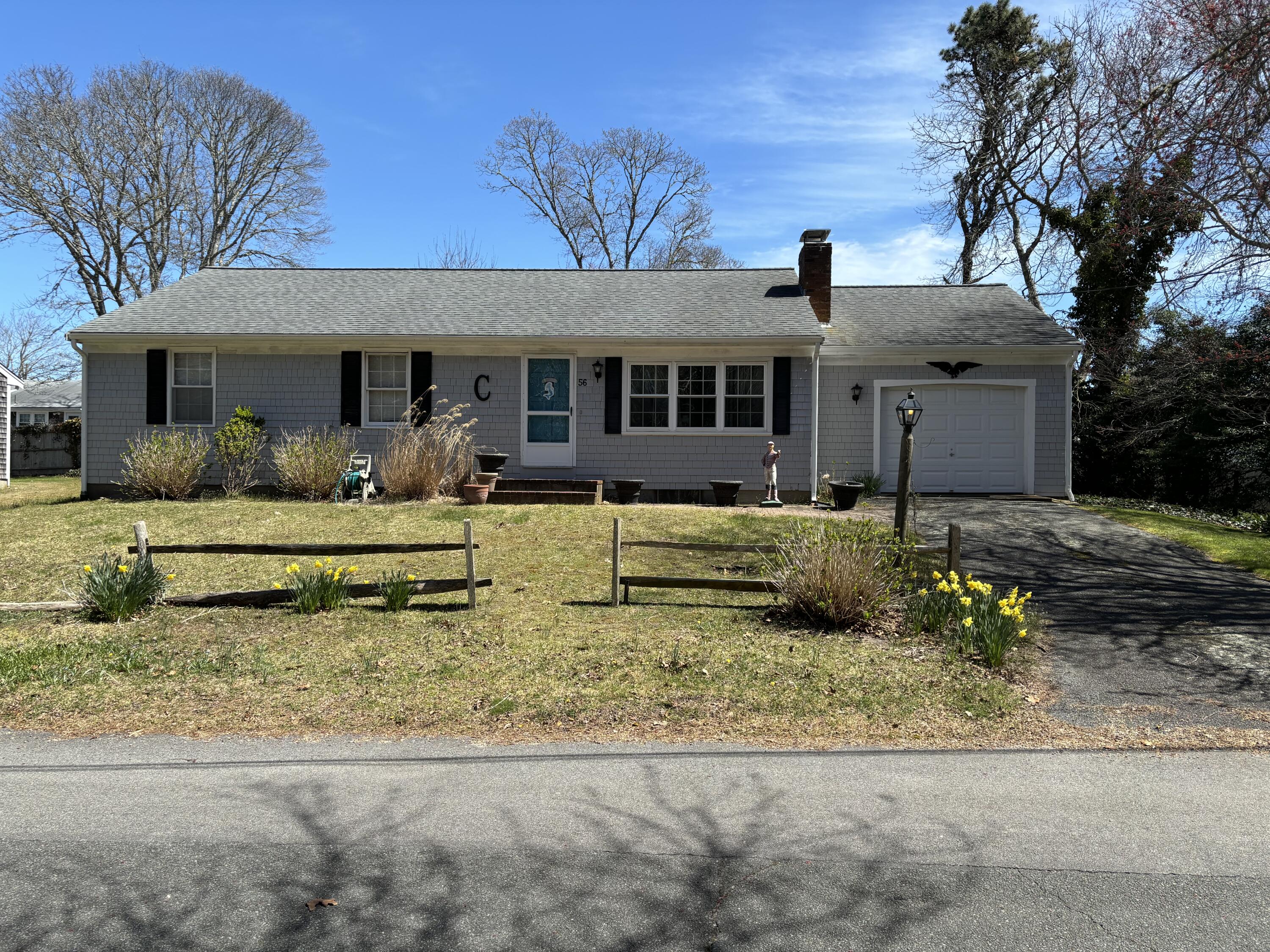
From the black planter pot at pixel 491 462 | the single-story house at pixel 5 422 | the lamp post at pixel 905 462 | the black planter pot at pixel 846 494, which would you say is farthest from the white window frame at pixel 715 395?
the single-story house at pixel 5 422

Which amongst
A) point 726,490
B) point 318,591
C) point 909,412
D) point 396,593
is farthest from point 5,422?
point 909,412

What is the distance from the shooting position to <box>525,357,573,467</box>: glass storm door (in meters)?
15.3

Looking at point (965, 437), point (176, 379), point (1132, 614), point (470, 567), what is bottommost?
point (1132, 614)

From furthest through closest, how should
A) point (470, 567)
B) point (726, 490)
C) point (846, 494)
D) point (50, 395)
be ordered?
1. point (50, 395)
2. point (726, 490)
3. point (846, 494)
4. point (470, 567)

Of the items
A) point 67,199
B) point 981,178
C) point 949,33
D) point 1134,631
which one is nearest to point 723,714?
point 1134,631

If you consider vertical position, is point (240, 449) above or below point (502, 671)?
above

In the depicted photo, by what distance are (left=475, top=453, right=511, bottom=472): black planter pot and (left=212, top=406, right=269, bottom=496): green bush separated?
384 centimetres

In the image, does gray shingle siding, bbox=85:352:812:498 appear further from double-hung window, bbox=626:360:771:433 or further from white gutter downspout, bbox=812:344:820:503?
white gutter downspout, bbox=812:344:820:503

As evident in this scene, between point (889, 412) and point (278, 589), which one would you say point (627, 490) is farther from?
point (278, 589)

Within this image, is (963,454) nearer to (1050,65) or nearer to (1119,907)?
(1119,907)

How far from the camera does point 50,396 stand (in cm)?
3978

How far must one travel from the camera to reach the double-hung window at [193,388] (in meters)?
15.5

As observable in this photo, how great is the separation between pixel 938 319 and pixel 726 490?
6.30m

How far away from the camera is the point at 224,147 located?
113 feet
